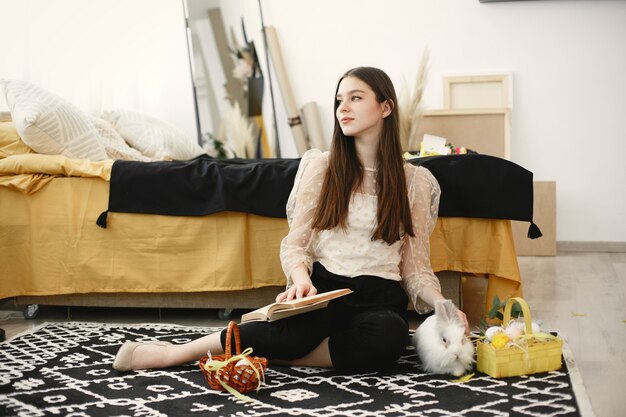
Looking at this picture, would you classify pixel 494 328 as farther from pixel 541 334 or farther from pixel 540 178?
pixel 540 178

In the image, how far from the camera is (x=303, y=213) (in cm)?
222

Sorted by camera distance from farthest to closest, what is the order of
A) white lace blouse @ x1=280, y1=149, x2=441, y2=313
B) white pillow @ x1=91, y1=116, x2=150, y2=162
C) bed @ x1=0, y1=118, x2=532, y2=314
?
1. white pillow @ x1=91, y1=116, x2=150, y2=162
2. bed @ x1=0, y1=118, x2=532, y2=314
3. white lace blouse @ x1=280, y1=149, x2=441, y2=313

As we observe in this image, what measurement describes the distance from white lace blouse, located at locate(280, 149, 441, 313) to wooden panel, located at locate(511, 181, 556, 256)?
2.16 meters

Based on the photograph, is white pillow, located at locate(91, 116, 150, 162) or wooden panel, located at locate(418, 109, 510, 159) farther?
wooden panel, located at locate(418, 109, 510, 159)

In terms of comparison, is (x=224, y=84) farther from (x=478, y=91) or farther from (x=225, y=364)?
(x=225, y=364)

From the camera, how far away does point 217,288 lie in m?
2.73

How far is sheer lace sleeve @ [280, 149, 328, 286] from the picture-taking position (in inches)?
84.7

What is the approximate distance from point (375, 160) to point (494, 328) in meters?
0.59

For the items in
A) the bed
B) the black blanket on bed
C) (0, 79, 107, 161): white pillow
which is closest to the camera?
the black blanket on bed

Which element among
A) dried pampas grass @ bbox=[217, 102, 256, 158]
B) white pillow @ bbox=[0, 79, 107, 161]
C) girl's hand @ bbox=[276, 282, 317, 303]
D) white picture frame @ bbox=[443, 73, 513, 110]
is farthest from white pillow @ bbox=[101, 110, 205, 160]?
girl's hand @ bbox=[276, 282, 317, 303]

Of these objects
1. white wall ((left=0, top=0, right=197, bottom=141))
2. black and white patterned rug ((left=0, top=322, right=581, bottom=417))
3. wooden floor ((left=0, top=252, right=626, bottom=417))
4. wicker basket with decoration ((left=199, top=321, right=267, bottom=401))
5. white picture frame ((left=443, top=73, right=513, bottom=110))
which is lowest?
wooden floor ((left=0, top=252, right=626, bottom=417))

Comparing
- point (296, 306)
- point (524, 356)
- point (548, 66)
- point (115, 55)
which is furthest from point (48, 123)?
point (548, 66)

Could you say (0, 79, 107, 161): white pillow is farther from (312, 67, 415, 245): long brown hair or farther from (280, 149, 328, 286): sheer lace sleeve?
(312, 67, 415, 245): long brown hair

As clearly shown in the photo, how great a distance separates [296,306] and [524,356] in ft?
2.02
